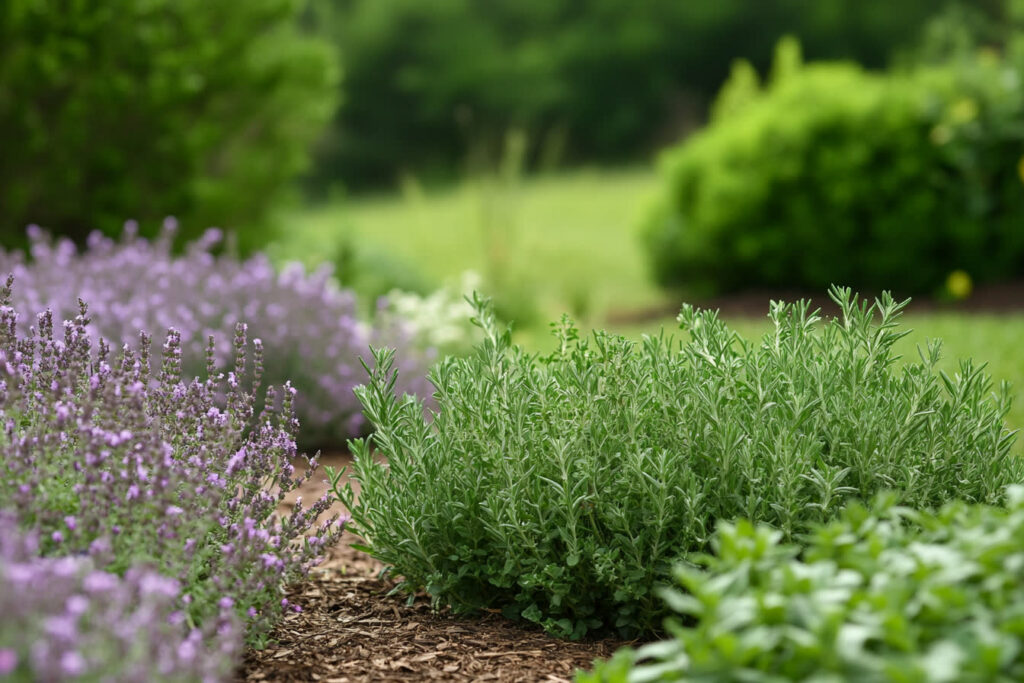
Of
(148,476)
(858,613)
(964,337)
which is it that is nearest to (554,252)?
(964,337)

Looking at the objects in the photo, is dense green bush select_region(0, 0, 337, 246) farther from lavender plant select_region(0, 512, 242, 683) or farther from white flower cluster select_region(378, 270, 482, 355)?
lavender plant select_region(0, 512, 242, 683)

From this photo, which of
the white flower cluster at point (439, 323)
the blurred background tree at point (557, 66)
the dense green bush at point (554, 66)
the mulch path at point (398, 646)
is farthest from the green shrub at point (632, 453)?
the dense green bush at point (554, 66)

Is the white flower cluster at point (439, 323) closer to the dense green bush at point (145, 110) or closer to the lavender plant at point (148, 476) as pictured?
the dense green bush at point (145, 110)

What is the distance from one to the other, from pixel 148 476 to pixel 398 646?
0.79 meters

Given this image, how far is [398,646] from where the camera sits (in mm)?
2750

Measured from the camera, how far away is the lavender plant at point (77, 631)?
158cm

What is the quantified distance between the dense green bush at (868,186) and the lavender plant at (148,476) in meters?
8.14

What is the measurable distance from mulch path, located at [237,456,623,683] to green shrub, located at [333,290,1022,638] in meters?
0.08

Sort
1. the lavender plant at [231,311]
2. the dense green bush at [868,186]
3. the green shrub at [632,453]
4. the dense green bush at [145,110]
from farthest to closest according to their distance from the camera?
1. the dense green bush at [868,186]
2. the dense green bush at [145,110]
3. the lavender plant at [231,311]
4. the green shrub at [632,453]

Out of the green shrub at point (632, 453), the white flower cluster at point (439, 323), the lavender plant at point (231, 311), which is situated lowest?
the green shrub at point (632, 453)

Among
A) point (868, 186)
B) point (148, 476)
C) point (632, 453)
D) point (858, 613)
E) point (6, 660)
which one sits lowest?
point (6, 660)

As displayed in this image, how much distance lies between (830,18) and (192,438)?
24.7m

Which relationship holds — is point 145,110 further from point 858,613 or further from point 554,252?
point 858,613

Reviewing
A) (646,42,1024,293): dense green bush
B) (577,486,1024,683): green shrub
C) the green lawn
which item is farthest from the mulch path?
(646,42,1024,293): dense green bush
